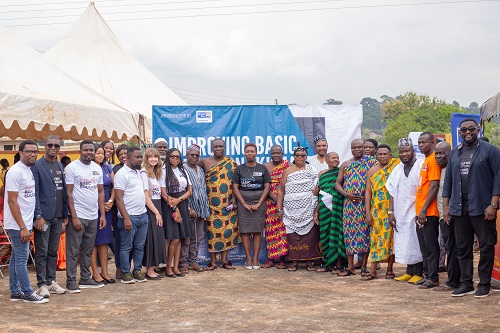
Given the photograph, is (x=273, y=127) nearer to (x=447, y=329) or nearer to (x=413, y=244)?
(x=413, y=244)

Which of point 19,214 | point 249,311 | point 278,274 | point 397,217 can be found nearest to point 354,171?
point 397,217

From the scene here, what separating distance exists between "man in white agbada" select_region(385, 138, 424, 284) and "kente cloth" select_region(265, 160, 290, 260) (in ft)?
6.09

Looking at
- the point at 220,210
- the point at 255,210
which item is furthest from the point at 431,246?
the point at 220,210

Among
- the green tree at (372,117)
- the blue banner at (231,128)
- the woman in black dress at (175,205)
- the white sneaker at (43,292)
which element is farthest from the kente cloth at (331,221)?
the green tree at (372,117)

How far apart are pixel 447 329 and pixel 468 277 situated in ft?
5.82

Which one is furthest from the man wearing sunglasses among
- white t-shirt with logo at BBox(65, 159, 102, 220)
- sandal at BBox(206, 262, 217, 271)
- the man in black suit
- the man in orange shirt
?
the man in black suit

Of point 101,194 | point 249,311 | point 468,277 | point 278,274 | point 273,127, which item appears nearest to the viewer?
point 249,311

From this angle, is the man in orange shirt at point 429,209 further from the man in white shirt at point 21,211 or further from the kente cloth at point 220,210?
the man in white shirt at point 21,211

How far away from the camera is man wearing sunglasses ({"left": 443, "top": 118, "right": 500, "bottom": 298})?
709 centimetres

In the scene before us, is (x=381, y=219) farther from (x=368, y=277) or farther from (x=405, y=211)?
(x=368, y=277)

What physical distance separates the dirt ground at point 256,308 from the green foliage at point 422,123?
1555 inches

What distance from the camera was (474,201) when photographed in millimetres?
7113

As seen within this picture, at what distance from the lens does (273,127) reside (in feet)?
34.7

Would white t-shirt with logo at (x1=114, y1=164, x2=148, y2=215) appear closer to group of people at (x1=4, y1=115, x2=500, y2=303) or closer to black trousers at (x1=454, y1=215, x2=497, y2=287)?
group of people at (x1=4, y1=115, x2=500, y2=303)
